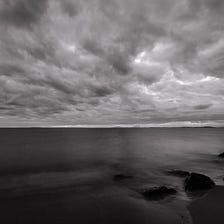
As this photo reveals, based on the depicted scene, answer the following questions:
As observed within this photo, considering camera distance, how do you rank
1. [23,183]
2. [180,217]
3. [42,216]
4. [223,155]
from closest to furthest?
1. [180,217]
2. [42,216]
3. [23,183]
4. [223,155]

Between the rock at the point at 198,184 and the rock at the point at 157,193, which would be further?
the rock at the point at 198,184

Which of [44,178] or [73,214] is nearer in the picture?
[73,214]

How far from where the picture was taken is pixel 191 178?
17578mm

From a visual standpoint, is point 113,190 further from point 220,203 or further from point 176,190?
point 220,203

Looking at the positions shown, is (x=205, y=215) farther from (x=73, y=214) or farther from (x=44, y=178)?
(x=44, y=178)

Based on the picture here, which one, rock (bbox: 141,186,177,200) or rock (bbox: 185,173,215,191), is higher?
rock (bbox: 185,173,215,191)

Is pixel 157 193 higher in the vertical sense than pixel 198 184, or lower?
→ lower

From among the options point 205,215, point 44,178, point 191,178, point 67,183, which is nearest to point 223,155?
point 191,178

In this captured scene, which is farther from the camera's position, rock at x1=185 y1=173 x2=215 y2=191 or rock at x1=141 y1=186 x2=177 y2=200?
rock at x1=185 y1=173 x2=215 y2=191

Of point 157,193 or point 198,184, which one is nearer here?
point 157,193

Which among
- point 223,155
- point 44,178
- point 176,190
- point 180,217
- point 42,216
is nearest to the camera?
point 180,217

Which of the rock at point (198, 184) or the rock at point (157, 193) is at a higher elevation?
the rock at point (198, 184)

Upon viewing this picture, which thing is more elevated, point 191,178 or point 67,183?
point 191,178

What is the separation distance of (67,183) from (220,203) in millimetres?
17970
